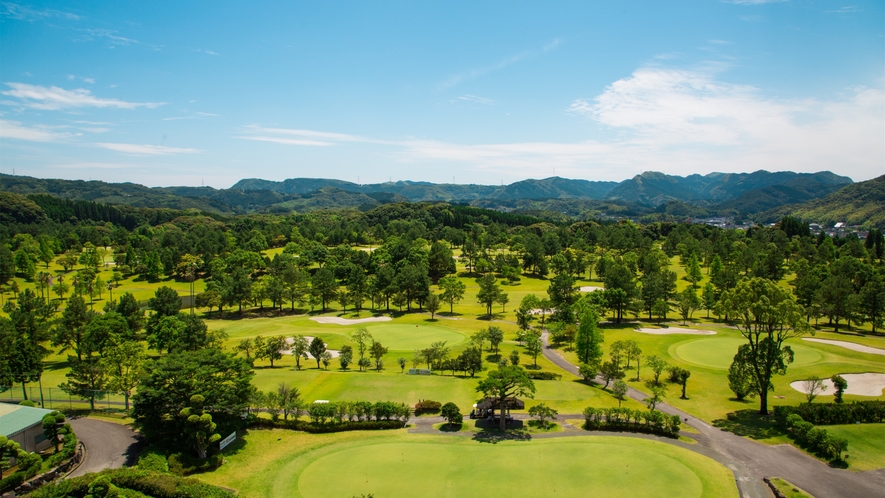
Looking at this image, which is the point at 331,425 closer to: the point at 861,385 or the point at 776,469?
the point at 776,469

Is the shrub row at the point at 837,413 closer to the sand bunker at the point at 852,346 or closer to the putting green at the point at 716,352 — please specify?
the putting green at the point at 716,352

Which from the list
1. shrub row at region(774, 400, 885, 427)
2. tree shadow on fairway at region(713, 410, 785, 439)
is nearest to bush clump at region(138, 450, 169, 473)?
tree shadow on fairway at region(713, 410, 785, 439)

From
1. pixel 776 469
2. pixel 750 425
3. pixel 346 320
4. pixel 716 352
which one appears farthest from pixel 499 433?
pixel 346 320

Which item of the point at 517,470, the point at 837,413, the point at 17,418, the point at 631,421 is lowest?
the point at 517,470

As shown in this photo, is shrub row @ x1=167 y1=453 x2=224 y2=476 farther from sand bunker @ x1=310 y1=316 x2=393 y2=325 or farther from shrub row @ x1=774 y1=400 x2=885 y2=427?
sand bunker @ x1=310 y1=316 x2=393 y2=325

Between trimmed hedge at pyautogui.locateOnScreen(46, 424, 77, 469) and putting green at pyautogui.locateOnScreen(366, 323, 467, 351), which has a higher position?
trimmed hedge at pyautogui.locateOnScreen(46, 424, 77, 469)

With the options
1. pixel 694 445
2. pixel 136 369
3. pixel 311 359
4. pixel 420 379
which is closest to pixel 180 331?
pixel 136 369
